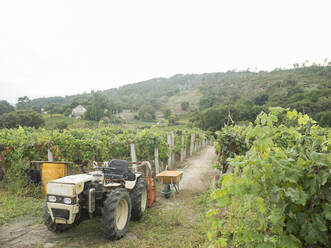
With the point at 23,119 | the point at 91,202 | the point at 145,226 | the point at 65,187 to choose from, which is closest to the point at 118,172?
the point at 91,202

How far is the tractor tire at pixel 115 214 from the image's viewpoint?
401 cm

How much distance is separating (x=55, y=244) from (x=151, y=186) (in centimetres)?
290

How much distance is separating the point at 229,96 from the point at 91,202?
70.8 m

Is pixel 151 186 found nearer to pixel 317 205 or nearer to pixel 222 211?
pixel 222 211

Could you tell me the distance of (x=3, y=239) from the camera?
4.12 metres

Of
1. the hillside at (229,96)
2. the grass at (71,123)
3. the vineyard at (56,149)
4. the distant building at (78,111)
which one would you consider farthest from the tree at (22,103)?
the vineyard at (56,149)

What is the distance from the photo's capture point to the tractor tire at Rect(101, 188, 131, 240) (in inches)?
158

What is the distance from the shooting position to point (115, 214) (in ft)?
13.4

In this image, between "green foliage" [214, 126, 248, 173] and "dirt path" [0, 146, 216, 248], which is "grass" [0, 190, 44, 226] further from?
"green foliage" [214, 126, 248, 173]

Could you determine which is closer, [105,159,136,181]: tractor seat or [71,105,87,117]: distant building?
[105,159,136,181]: tractor seat

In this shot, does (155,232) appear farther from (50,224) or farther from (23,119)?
(23,119)

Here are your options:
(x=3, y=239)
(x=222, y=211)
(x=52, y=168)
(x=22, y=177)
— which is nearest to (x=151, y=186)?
(x=222, y=211)

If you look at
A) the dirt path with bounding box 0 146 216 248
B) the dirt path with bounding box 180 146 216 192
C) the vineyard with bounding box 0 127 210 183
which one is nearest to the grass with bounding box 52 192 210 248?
the dirt path with bounding box 0 146 216 248

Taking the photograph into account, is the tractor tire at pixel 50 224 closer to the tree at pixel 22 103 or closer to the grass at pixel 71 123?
the grass at pixel 71 123
